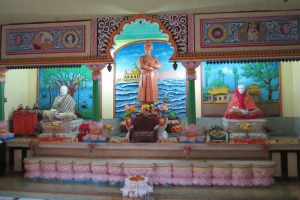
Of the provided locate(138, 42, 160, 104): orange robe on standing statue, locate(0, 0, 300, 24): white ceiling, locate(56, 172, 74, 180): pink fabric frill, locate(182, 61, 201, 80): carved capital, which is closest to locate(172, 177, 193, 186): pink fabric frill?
locate(56, 172, 74, 180): pink fabric frill

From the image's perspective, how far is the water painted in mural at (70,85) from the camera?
426 inches

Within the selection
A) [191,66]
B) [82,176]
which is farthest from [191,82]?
[82,176]

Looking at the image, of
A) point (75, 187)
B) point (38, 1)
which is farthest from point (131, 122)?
point (38, 1)

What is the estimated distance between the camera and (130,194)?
17.2 feet

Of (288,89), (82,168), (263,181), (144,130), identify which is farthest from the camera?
(288,89)

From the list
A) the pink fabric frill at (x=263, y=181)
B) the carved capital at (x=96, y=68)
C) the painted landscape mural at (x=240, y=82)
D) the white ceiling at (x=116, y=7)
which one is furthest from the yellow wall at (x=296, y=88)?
the carved capital at (x=96, y=68)

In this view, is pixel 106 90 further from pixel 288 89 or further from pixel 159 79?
pixel 288 89

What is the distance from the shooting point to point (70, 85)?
1102 centimetres

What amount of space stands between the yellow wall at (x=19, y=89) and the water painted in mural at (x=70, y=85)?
13.0 inches

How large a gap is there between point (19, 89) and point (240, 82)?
25.8 feet

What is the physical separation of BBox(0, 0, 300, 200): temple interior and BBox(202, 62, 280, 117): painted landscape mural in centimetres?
3

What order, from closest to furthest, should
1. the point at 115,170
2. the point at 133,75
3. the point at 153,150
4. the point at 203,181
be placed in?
the point at 203,181
the point at 115,170
the point at 153,150
the point at 133,75

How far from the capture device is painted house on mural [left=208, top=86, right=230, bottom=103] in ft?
33.0

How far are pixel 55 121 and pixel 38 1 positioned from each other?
3793 millimetres
